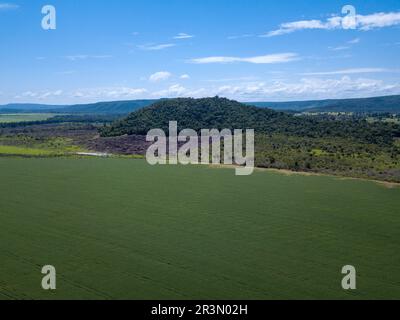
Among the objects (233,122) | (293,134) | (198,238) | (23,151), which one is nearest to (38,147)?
(23,151)

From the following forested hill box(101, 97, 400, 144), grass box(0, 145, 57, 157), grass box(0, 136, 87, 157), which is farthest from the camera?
forested hill box(101, 97, 400, 144)

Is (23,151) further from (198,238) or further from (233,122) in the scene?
(198,238)

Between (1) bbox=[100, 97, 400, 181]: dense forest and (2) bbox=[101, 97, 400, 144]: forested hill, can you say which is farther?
(2) bbox=[101, 97, 400, 144]: forested hill

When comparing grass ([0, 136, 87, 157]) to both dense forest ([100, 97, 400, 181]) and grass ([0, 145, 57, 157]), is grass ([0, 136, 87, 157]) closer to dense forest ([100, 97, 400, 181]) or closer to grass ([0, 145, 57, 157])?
grass ([0, 145, 57, 157])

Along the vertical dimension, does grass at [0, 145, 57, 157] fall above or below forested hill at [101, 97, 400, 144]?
below

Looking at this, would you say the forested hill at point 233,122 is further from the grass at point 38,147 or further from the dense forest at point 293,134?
the grass at point 38,147

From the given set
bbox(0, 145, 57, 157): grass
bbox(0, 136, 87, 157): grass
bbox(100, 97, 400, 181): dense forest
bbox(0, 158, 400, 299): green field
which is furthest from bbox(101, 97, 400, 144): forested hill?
bbox(0, 158, 400, 299): green field

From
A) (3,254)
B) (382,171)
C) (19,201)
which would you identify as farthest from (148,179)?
(382,171)
